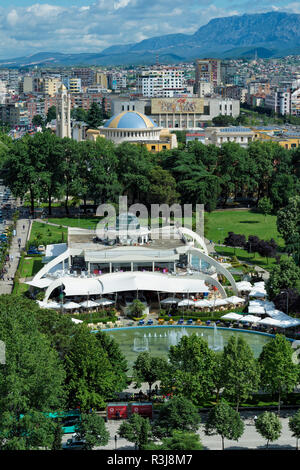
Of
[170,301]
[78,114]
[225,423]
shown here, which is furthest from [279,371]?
[78,114]

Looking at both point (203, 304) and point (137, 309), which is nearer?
point (137, 309)

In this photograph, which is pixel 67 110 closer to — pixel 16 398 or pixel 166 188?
pixel 166 188

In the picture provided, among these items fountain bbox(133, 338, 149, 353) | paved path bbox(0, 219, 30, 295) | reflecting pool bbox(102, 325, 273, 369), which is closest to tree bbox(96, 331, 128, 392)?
reflecting pool bbox(102, 325, 273, 369)

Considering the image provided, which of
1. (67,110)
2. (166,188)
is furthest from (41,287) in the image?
(67,110)

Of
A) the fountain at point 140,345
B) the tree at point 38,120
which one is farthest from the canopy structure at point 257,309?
the tree at point 38,120

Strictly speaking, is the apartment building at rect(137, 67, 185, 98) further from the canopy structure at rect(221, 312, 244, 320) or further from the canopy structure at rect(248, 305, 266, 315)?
the canopy structure at rect(221, 312, 244, 320)

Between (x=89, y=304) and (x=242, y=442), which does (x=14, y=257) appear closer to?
(x=89, y=304)
